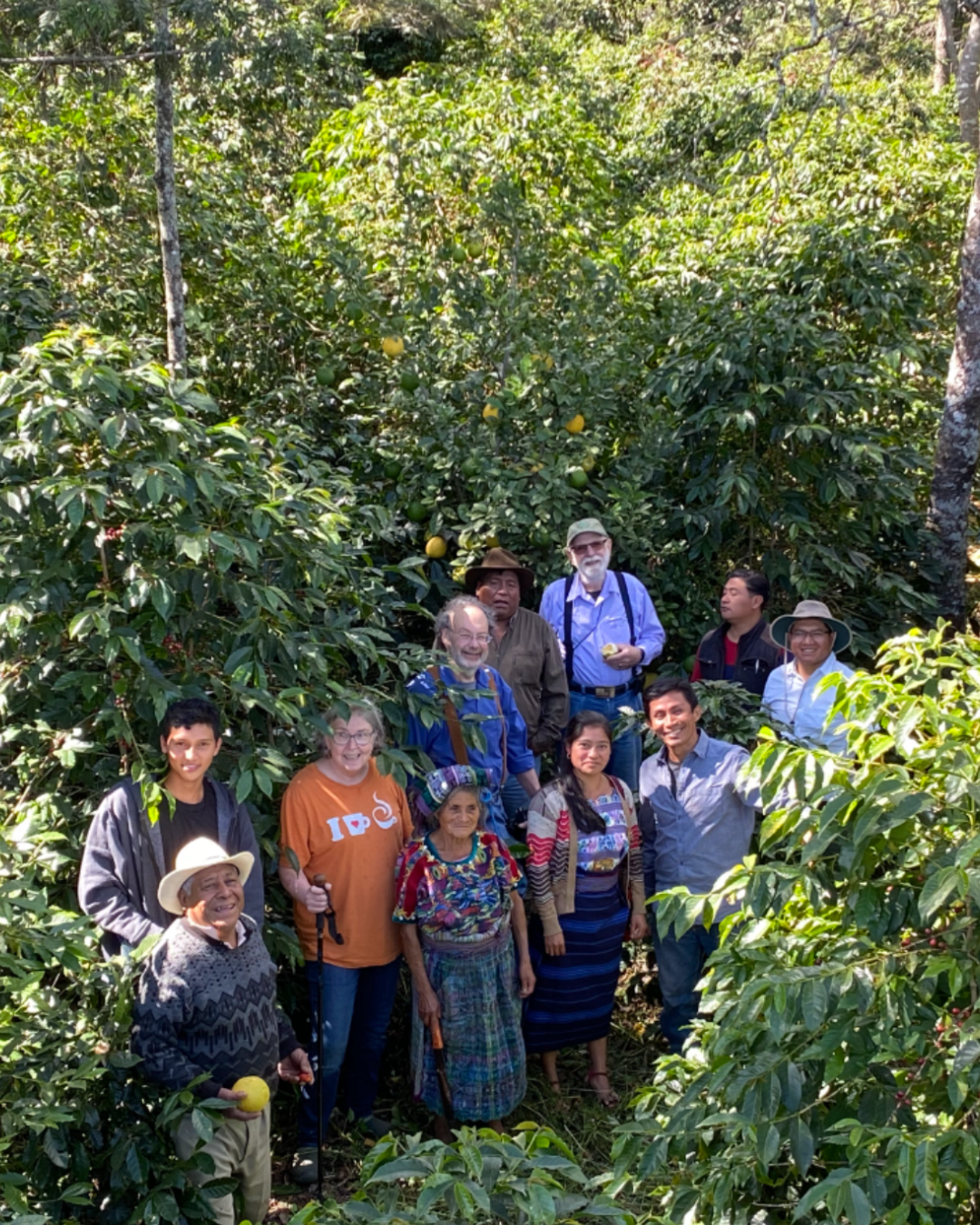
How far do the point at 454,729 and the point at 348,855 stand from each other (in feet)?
2.18

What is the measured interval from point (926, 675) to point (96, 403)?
2.30 metres

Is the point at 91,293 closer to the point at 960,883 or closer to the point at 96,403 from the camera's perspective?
the point at 96,403

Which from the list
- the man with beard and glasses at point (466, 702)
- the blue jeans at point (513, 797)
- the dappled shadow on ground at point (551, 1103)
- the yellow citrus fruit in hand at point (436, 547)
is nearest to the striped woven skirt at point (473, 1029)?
the dappled shadow on ground at point (551, 1103)

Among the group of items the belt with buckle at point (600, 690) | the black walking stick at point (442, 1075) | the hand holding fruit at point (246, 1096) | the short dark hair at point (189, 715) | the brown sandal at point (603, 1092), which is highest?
the short dark hair at point (189, 715)

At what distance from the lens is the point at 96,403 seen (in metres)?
3.55

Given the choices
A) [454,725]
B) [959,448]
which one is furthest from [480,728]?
[959,448]

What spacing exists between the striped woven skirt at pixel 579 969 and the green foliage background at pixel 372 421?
681 mm

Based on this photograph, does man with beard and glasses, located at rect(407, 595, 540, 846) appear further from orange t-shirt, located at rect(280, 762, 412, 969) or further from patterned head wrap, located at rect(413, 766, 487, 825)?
orange t-shirt, located at rect(280, 762, 412, 969)

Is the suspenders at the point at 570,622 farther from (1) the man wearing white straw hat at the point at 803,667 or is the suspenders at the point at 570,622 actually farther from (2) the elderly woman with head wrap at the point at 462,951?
(2) the elderly woman with head wrap at the point at 462,951

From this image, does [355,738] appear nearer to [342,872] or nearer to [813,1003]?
[342,872]

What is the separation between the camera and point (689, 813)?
4.39 m

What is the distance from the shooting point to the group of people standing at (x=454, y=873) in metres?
3.49

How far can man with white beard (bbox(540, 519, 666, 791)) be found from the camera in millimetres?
5414

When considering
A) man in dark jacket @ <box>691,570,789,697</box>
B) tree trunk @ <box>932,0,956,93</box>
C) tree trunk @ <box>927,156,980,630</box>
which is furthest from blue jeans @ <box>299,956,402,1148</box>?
tree trunk @ <box>932,0,956,93</box>
